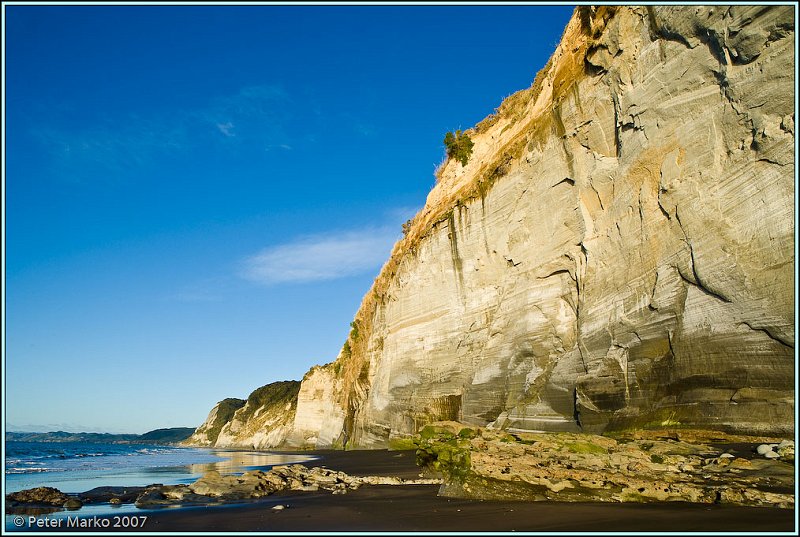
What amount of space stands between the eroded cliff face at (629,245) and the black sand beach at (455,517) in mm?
5951

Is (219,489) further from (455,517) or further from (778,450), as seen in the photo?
(778,450)

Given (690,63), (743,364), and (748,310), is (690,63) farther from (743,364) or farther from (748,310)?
(743,364)

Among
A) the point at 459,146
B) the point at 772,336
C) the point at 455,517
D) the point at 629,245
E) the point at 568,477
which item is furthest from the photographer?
the point at 459,146

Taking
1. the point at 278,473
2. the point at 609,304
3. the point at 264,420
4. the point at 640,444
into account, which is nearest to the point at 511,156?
the point at 609,304

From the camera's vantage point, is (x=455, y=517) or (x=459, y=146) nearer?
(x=455, y=517)

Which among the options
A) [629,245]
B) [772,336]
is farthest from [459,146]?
[772,336]

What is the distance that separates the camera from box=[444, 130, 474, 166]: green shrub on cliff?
32.0 meters

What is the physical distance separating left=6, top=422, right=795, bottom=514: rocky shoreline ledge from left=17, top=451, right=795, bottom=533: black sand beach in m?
0.45

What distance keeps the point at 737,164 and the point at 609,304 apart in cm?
572

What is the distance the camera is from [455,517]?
8.61m

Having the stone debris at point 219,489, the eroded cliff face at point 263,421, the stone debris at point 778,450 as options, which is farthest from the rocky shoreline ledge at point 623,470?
the eroded cliff face at point 263,421

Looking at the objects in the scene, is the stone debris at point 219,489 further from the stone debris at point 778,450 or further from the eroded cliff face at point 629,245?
the eroded cliff face at point 629,245

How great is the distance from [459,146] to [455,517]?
87.5 feet

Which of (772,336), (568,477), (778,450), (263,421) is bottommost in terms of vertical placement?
(568,477)
